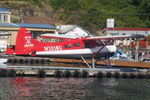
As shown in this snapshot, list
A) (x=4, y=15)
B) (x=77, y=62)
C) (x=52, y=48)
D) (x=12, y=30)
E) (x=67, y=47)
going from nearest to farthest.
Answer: (x=52, y=48) < (x=67, y=47) < (x=77, y=62) < (x=12, y=30) < (x=4, y=15)

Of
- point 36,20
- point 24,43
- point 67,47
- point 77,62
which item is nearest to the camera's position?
point 24,43

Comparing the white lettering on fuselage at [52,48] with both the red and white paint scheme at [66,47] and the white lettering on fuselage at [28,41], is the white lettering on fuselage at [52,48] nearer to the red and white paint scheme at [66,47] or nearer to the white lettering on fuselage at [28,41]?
the red and white paint scheme at [66,47]

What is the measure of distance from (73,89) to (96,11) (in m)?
67.8

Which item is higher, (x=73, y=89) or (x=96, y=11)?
(x=96, y=11)

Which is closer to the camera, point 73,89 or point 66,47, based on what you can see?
point 73,89

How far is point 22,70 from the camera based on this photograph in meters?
39.7

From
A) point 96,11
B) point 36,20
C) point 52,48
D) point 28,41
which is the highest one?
point 96,11

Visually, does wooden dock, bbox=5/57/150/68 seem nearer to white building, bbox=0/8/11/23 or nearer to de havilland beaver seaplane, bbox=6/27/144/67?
de havilland beaver seaplane, bbox=6/27/144/67

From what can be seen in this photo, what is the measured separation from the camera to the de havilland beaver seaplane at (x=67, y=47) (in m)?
42.6

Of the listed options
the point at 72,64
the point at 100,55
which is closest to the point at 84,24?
the point at 72,64

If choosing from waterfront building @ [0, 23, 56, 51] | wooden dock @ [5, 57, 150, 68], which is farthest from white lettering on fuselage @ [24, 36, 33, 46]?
waterfront building @ [0, 23, 56, 51]

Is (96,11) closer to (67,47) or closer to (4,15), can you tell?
(4,15)

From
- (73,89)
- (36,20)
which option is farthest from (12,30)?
(73,89)

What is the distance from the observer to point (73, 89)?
34031 mm
